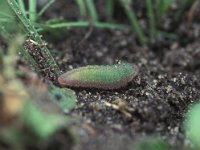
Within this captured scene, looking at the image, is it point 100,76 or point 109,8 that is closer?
point 100,76

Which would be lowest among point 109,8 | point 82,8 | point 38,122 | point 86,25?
point 38,122

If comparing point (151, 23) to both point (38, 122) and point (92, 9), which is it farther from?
point (38, 122)

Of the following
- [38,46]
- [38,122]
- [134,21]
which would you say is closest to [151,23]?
[134,21]

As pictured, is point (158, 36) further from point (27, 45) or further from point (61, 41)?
point (27, 45)

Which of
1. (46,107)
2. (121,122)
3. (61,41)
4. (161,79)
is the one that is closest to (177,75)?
(161,79)

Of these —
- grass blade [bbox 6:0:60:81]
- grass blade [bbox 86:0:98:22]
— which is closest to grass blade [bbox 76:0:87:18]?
grass blade [bbox 86:0:98:22]

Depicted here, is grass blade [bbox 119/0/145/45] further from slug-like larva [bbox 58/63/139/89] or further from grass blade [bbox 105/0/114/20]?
slug-like larva [bbox 58/63/139/89]

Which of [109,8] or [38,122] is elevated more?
[109,8]
